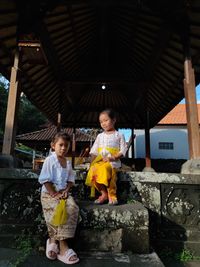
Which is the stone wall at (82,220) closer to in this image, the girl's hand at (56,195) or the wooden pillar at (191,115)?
the girl's hand at (56,195)

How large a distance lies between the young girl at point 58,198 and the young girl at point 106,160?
0.36 m

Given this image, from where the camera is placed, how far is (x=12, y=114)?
4133 mm

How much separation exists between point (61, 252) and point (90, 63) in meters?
6.49

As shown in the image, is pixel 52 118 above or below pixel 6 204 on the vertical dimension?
above

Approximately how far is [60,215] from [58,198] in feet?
0.62

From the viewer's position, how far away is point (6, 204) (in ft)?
10.4

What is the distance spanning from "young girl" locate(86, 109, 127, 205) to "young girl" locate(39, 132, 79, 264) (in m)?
0.36

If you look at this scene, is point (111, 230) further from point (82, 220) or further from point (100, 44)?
point (100, 44)

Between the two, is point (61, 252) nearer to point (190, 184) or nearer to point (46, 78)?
point (190, 184)

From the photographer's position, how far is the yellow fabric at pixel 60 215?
2252 millimetres

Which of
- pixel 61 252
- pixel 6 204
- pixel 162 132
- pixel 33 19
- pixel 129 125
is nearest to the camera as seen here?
pixel 61 252

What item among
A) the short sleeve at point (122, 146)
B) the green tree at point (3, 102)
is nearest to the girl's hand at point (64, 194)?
the short sleeve at point (122, 146)

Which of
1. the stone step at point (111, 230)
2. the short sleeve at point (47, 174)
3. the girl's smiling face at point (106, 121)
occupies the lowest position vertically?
the stone step at point (111, 230)

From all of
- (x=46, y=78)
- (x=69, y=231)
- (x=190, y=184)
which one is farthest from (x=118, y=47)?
(x=69, y=231)
